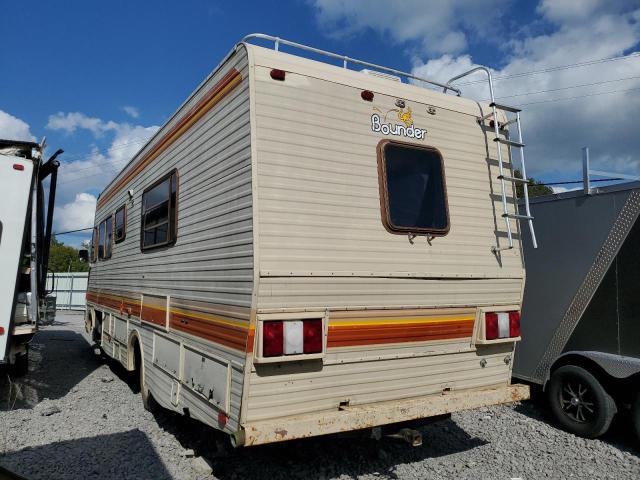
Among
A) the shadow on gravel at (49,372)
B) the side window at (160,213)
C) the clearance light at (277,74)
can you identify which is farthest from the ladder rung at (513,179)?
the shadow on gravel at (49,372)

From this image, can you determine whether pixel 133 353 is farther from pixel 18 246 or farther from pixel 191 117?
pixel 191 117

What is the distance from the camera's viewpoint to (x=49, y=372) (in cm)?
818

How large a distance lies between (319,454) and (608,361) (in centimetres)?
297

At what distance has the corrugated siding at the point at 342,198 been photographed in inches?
134

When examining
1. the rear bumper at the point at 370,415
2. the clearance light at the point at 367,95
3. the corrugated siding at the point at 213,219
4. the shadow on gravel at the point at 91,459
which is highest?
the clearance light at the point at 367,95

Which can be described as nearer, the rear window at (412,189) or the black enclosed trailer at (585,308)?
the rear window at (412,189)

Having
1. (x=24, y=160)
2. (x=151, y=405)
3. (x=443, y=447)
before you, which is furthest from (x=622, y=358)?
(x=24, y=160)

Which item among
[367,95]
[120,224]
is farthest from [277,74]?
[120,224]

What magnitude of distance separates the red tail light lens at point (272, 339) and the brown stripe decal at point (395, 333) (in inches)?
15.6

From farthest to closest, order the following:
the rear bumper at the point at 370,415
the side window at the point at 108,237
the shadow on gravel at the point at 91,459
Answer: the side window at the point at 108,237, the shadow on gravel at the point at 91,459, the rear bumper at the point at 370,415

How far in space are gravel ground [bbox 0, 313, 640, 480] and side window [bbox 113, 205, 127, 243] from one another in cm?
228

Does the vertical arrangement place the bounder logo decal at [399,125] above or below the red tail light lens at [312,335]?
above

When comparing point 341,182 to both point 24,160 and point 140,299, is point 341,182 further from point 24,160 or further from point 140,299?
point 24,160

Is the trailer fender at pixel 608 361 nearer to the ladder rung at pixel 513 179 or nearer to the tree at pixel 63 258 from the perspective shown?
the ladder rung at pixel 513 179
